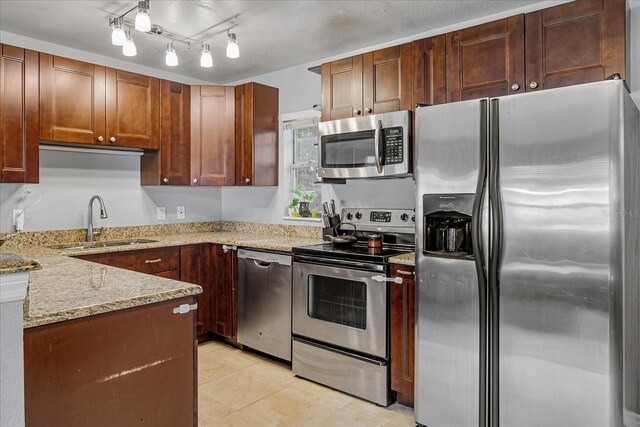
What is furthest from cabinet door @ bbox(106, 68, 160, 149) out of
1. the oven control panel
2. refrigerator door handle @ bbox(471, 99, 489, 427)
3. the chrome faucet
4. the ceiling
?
refrigerator door handle @ bbox(471, 99, 489, 427)

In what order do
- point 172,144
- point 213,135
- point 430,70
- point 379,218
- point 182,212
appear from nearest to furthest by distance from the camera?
point 430,70
point 379,218
point 172,144
point 213,135
point 182,212

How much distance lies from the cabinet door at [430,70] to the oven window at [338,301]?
1.27 meters

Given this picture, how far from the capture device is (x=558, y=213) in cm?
193

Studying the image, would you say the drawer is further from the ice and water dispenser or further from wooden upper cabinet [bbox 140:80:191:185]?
the ice and water dispenser

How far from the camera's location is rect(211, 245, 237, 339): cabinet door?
3.69 metres

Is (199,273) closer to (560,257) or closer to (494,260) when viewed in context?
(494,260)

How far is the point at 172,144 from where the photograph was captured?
389cm

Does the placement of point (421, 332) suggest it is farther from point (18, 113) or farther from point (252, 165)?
point (18, 113)

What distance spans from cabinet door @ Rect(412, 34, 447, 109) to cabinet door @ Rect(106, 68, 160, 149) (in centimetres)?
226

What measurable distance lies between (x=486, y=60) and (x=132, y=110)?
2772mm

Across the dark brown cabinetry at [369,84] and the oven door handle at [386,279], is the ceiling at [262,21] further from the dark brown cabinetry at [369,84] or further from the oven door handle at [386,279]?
the oven door handle at [386,279]

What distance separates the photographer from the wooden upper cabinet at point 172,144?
3834 millimetres

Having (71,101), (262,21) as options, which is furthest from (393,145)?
(71,101)

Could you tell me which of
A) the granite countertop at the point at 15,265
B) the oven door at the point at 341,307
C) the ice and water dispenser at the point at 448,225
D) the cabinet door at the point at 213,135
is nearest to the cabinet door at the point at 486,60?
the ice and water dispenser at the point at 448,225
